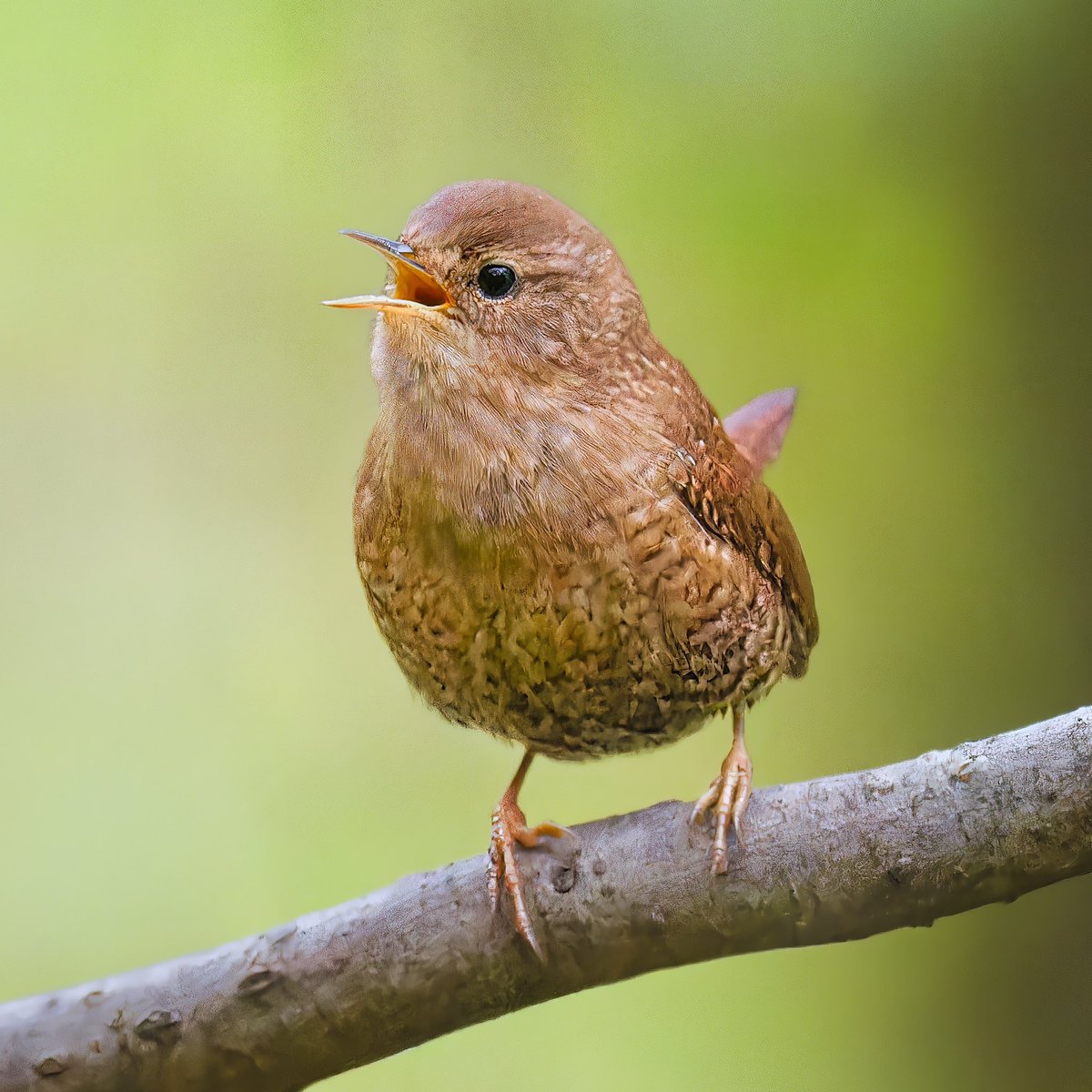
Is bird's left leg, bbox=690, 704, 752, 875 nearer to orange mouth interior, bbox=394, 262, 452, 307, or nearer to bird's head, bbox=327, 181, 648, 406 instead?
bird's head, bbox=327, 181, 648, 406

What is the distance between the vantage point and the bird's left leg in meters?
1.54

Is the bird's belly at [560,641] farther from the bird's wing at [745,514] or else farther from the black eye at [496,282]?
the black eye at [496,282]

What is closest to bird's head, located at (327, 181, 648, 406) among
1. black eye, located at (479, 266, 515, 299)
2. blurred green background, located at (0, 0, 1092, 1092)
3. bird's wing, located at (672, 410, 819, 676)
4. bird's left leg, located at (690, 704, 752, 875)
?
black eye, located at (479, 266, 515, 299)

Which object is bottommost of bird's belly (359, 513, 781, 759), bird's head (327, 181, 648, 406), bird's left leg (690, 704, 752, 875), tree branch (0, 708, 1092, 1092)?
tree branch (0, 708, 1092, 1092)

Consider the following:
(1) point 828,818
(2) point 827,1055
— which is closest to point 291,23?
(1) point 828,818

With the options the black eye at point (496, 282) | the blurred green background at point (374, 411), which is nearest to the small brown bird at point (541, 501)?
the black eye at point (496, 282)

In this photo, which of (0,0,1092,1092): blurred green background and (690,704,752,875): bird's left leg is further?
(0,0,1092,1092): blurred green background

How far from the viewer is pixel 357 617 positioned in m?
3.00

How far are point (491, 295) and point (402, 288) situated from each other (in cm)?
13

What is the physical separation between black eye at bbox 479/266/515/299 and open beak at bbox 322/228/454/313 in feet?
0.15

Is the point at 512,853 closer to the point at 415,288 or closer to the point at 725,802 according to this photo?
the point at 725,802

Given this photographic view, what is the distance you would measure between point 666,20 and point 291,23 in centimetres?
80

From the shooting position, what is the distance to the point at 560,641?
1.57 meters

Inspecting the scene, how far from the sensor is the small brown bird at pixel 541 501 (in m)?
1.56
